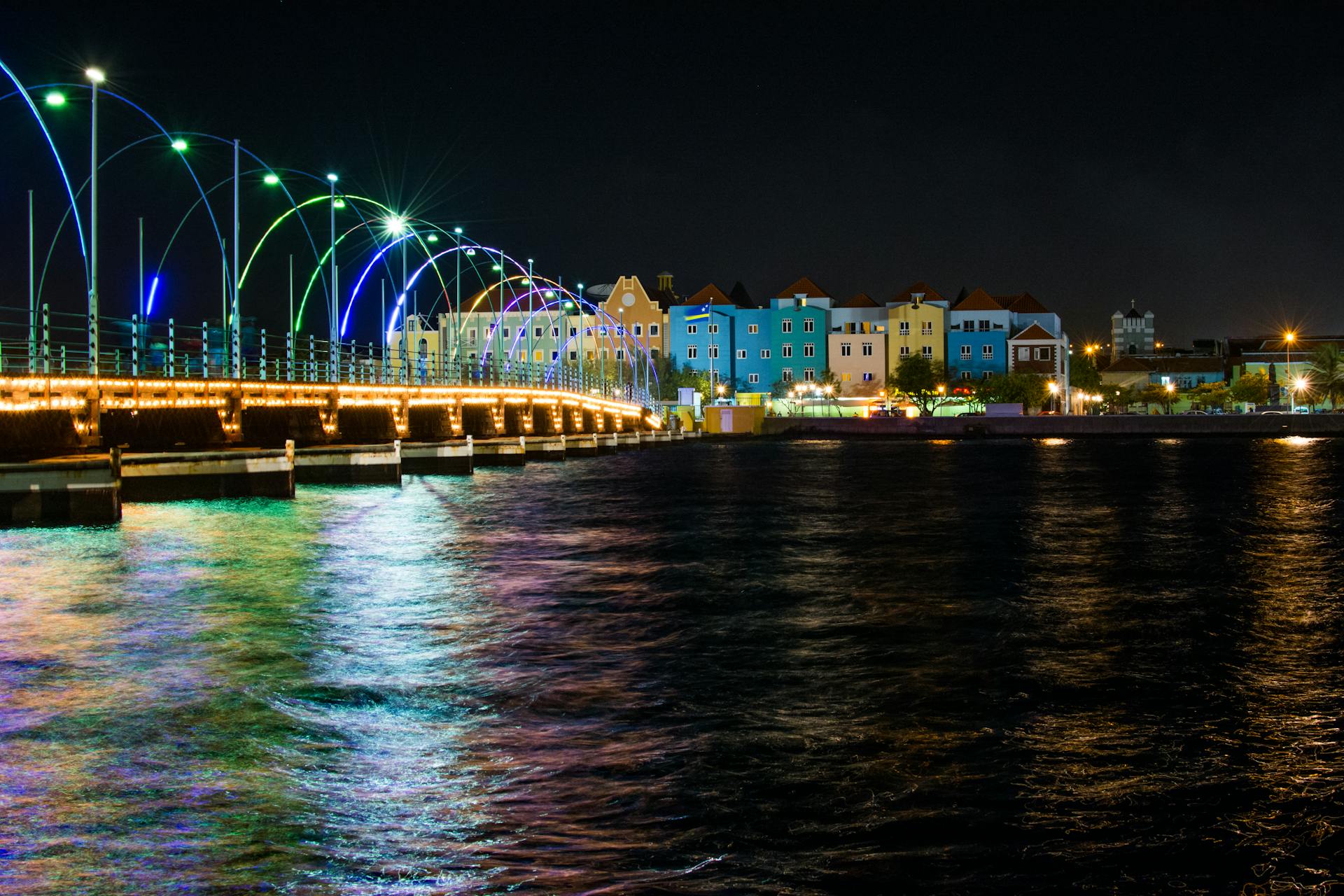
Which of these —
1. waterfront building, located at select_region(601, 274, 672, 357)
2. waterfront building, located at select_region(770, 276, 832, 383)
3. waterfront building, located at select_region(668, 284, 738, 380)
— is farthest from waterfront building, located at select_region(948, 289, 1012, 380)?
waterfront building, located at select_region(601, 274, 672, 357)

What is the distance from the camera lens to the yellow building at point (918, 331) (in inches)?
5207

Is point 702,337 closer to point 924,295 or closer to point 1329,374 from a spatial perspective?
point 924,295

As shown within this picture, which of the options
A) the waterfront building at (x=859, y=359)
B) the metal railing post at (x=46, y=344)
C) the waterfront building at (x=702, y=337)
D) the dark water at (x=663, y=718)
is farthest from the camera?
the waterfront building at (x=702, y=337)

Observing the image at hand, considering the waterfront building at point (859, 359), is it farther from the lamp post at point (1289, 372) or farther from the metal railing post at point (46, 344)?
the metal railing post at point (46, 344)

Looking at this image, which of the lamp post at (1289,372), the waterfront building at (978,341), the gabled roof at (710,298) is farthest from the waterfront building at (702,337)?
the lamp post at (1289,372)

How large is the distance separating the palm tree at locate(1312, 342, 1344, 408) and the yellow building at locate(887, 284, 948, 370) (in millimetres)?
45212

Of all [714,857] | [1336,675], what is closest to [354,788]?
[714,857]

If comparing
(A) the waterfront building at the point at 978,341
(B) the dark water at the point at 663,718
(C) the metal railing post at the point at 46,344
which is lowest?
(B) the dark water at the point at 663,718

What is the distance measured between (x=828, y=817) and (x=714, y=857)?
100 cm

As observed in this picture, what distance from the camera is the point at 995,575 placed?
2192 cm

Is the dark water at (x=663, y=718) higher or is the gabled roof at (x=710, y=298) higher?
the gabled roof at (x=710, y=298)

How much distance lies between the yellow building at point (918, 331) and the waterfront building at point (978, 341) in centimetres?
165

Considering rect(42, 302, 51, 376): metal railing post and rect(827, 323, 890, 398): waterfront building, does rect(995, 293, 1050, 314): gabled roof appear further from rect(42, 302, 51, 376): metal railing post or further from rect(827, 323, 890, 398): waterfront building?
rect(42, 302, 51, 376): metal railing post

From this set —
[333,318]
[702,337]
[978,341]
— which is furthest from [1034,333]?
[333,318]
